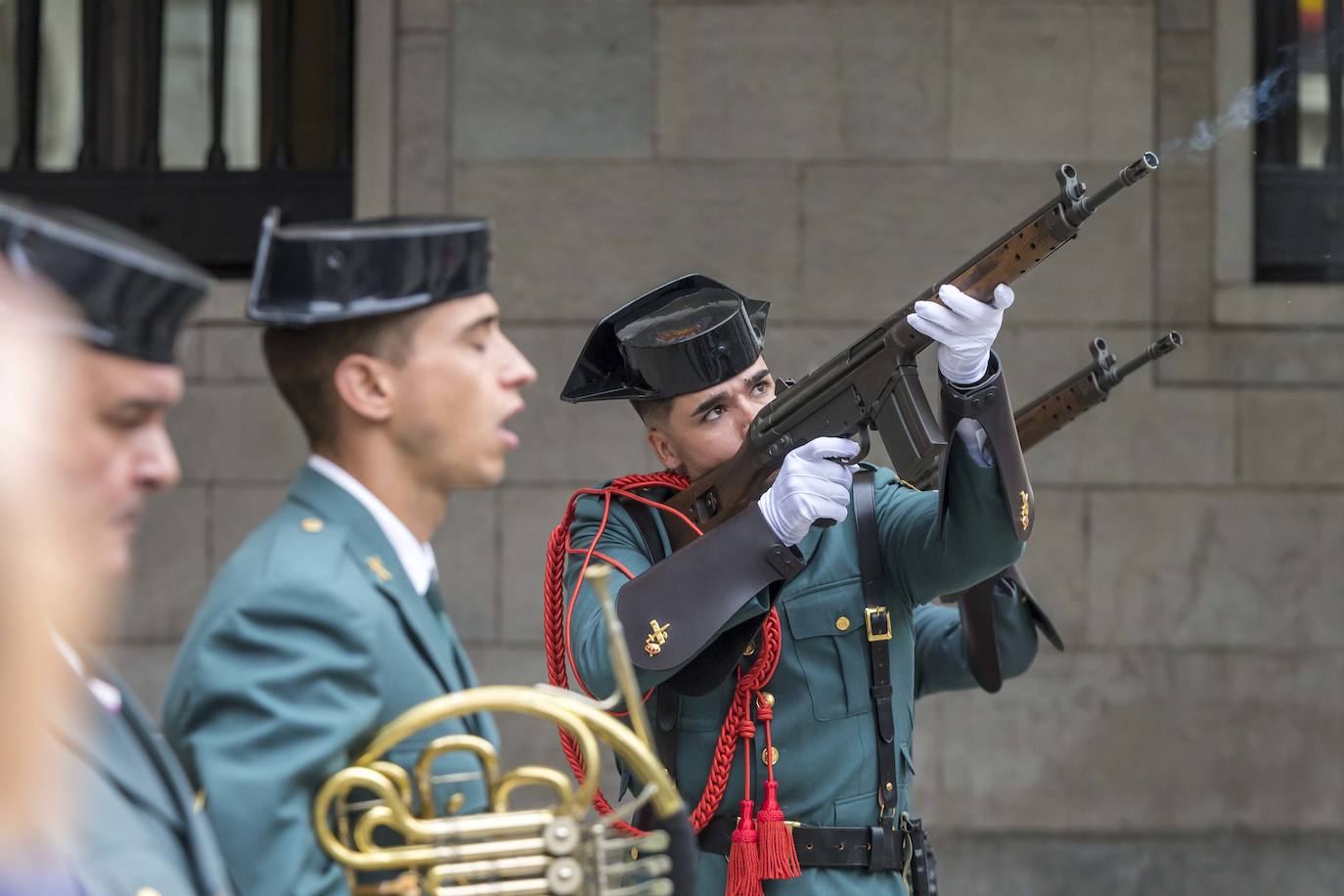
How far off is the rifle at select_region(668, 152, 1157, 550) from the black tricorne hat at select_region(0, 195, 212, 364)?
1850mm

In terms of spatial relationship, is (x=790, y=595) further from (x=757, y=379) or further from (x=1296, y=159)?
(x=1296, y=159)

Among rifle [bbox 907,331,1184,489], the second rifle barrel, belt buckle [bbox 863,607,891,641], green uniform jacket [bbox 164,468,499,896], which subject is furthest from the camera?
rifle [bbox 907,331,1184,489]

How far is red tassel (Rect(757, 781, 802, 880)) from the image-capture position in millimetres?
3436

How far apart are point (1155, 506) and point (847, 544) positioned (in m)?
3.29

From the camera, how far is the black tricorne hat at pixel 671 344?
12.2 ft

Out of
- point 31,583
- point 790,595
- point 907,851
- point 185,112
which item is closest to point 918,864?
point 907,851

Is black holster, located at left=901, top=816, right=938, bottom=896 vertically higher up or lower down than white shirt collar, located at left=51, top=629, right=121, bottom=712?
lower down

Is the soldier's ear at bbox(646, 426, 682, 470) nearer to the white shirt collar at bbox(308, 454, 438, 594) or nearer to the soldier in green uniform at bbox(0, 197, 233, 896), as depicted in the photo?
the white shirt collar at bbox(308, 454, 438, 594)

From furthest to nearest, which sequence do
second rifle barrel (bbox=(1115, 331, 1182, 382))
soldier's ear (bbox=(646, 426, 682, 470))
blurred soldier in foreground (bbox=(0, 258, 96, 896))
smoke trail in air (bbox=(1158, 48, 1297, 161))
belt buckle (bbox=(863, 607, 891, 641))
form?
1. smoke trail in air (bbox=(1158, 48, 1297, 161))
2. second rifle barrel (bbox=(1115, 331, 1182, 382))
3. soldier's ear (bbox=(646, 426, 682, 470))
4. belt buckle (bbox=(863, 607, 891, 641))
5. blurred soldier in foreground (bbox=(0, 258, 96, 896))

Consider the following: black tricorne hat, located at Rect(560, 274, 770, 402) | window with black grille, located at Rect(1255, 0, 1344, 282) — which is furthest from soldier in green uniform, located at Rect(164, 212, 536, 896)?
window with black grille, located at Rect(1255, 0, 1344, 282)

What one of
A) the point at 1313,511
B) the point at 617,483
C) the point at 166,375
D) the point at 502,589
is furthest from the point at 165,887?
the point at 1313,511

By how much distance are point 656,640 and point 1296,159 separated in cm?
455

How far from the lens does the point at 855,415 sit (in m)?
3.67

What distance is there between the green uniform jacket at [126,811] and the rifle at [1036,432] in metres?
2.13
